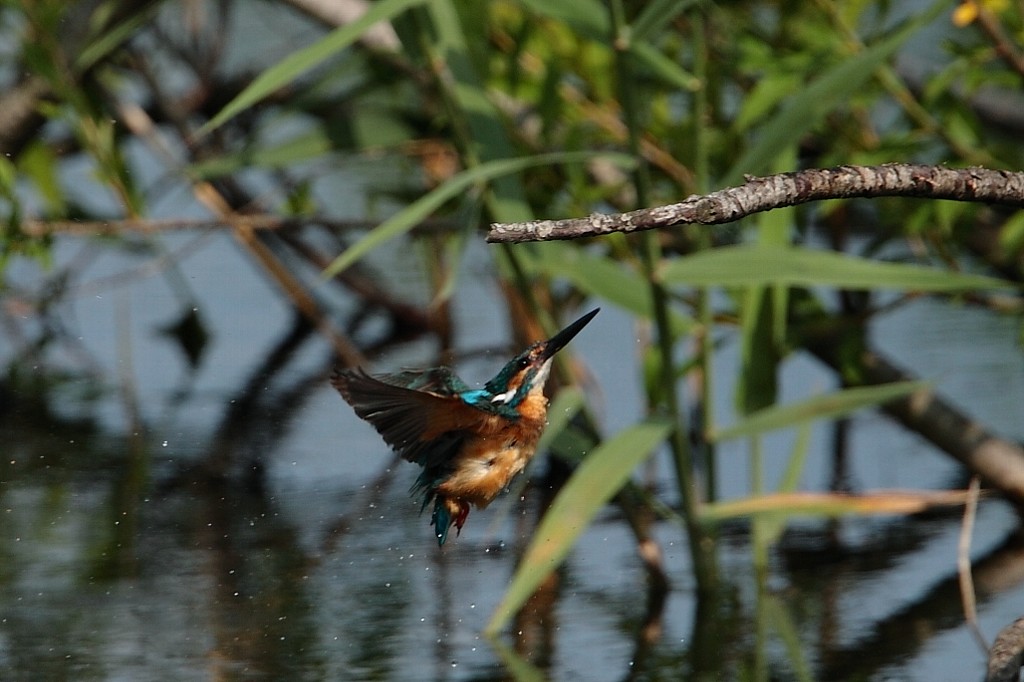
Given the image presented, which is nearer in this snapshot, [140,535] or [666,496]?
[140,535]

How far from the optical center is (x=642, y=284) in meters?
2.76

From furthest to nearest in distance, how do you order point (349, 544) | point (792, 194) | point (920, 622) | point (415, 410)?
A: 1. point (349, 544)
2. point (920, 622)
3. point (415, 410)
4. point (792, 194)

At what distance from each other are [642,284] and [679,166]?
2.15 ft

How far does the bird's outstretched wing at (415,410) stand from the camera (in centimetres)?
158

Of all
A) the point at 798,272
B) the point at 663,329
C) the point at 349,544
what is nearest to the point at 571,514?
the point at 663,329

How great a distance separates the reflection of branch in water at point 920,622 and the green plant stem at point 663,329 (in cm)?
30

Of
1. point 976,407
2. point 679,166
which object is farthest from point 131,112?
point 976,407

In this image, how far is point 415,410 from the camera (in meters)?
1.68

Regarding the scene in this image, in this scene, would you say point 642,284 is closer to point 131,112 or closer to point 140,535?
point 140,535

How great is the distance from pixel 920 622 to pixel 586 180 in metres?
1.33

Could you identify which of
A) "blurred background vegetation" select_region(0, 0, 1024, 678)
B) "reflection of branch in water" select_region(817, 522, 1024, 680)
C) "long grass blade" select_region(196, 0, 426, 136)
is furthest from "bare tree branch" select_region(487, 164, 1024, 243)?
"reflection of branch in water" select_region(817, 522, 1024, 680)

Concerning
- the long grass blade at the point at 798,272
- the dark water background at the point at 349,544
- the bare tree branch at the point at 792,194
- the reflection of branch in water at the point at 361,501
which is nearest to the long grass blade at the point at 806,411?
the long grass blade at the point at 798,272

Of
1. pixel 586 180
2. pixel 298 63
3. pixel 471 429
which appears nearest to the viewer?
pixel 471 429

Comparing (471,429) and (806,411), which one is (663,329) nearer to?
(806,411)
